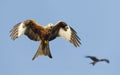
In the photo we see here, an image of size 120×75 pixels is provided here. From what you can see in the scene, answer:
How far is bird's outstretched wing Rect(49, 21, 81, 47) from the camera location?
37781 millimetres

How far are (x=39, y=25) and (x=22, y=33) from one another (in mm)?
A: 852

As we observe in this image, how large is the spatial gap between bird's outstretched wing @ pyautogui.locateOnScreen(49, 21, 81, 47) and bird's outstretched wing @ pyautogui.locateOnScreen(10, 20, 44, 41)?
28.7 inches

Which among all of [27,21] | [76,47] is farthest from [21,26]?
[76,47]

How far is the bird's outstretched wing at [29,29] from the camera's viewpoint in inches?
1471

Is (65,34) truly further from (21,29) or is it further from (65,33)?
(21,29)

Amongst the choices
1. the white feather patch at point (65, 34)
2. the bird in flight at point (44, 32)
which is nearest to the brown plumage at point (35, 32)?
the bird in flight at point (44, 32)

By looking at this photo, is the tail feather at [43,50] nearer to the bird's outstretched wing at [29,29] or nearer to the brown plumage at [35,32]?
the brown plumage at [35,32]

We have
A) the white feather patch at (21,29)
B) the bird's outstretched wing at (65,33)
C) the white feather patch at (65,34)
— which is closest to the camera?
the white feather patch at (21,29)

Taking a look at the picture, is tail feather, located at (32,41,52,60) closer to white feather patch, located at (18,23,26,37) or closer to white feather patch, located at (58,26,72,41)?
white feather patch, located at (18,23,26,37)

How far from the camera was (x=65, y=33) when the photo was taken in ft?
125

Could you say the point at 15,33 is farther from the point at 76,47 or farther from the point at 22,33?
the point at 76,47

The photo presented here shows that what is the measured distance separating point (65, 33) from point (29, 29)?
170 cm

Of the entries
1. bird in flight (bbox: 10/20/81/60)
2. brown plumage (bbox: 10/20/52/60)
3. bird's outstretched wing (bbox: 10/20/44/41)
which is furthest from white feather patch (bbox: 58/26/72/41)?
bird's outstretched wing (bbox: 10/20/44/41)

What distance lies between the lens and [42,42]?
37219mm
